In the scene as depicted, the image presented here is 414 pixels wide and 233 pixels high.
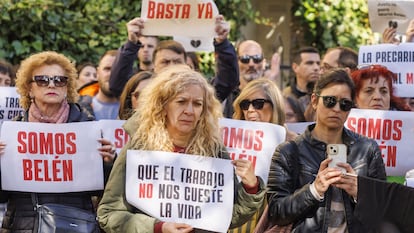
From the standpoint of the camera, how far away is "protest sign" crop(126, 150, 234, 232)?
5.32 metres

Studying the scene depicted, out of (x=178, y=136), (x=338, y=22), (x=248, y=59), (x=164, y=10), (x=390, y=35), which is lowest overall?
(x=178, y=136)

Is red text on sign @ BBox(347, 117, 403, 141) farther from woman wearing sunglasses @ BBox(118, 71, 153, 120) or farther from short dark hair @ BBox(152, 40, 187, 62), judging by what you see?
short dark hair @ BBox(152, 40, 187, 62)

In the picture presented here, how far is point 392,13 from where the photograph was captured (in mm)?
8266

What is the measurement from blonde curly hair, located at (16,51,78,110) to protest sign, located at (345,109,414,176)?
1941mm

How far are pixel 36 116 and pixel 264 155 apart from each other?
1518 millimetres

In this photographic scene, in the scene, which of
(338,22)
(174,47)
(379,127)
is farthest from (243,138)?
(338,22)

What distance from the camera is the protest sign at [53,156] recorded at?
618 centimetres

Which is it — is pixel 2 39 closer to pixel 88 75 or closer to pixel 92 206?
pixel 88 75

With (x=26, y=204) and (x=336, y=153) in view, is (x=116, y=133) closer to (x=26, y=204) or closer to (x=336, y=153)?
(x=26, y=204)

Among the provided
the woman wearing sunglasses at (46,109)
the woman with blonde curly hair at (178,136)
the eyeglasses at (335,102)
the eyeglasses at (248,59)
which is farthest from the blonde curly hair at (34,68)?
the eyeglasses at (248,59)

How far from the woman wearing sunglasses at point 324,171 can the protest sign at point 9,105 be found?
9.10 feet

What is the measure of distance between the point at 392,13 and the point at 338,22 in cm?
636

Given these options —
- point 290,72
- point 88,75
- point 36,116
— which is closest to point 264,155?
point 36,116

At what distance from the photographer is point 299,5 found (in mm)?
15398
